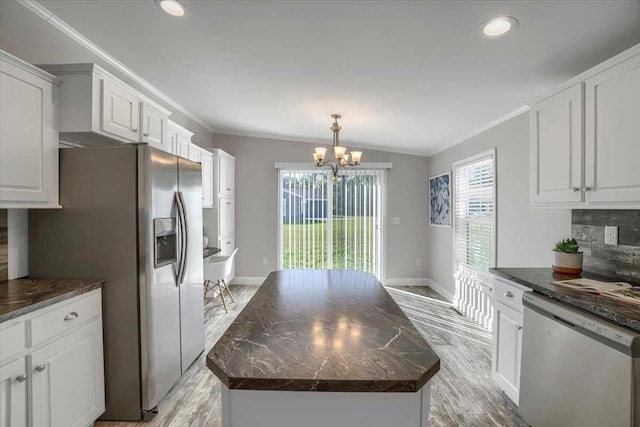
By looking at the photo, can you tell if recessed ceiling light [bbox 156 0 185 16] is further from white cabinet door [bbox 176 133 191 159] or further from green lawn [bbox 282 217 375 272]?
green lawn [bbox 282 217 375 272]

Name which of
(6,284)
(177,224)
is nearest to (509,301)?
(177,224)

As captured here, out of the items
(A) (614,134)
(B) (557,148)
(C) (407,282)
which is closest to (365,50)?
(B) (557,148)

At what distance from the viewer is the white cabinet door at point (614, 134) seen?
1.63m

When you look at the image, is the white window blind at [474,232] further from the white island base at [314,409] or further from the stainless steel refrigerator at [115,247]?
the stainless steel refrigerator at [115,247]

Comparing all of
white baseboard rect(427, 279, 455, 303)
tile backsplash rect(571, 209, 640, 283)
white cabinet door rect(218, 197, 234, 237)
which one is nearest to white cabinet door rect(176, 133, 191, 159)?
white cabinet door rect(218, 197, 234, 237)

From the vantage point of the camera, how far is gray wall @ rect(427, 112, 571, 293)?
8.89ft

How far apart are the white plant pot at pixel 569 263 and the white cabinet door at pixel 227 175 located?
4.18 m

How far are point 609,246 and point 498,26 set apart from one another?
5.26 ft

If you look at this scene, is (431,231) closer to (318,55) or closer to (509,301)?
(509,301)

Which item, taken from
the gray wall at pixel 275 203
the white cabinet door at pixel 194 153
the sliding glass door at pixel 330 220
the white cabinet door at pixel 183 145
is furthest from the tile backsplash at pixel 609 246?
the white cabinet door at pixel 194 153

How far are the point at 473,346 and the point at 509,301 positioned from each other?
1286mm

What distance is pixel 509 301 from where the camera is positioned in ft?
7.23

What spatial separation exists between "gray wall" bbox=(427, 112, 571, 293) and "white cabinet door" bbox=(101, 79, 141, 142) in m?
3.36

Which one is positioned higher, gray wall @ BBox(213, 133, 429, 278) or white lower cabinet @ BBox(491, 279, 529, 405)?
gray wall @ BBox(213, 133, 429, 278)
